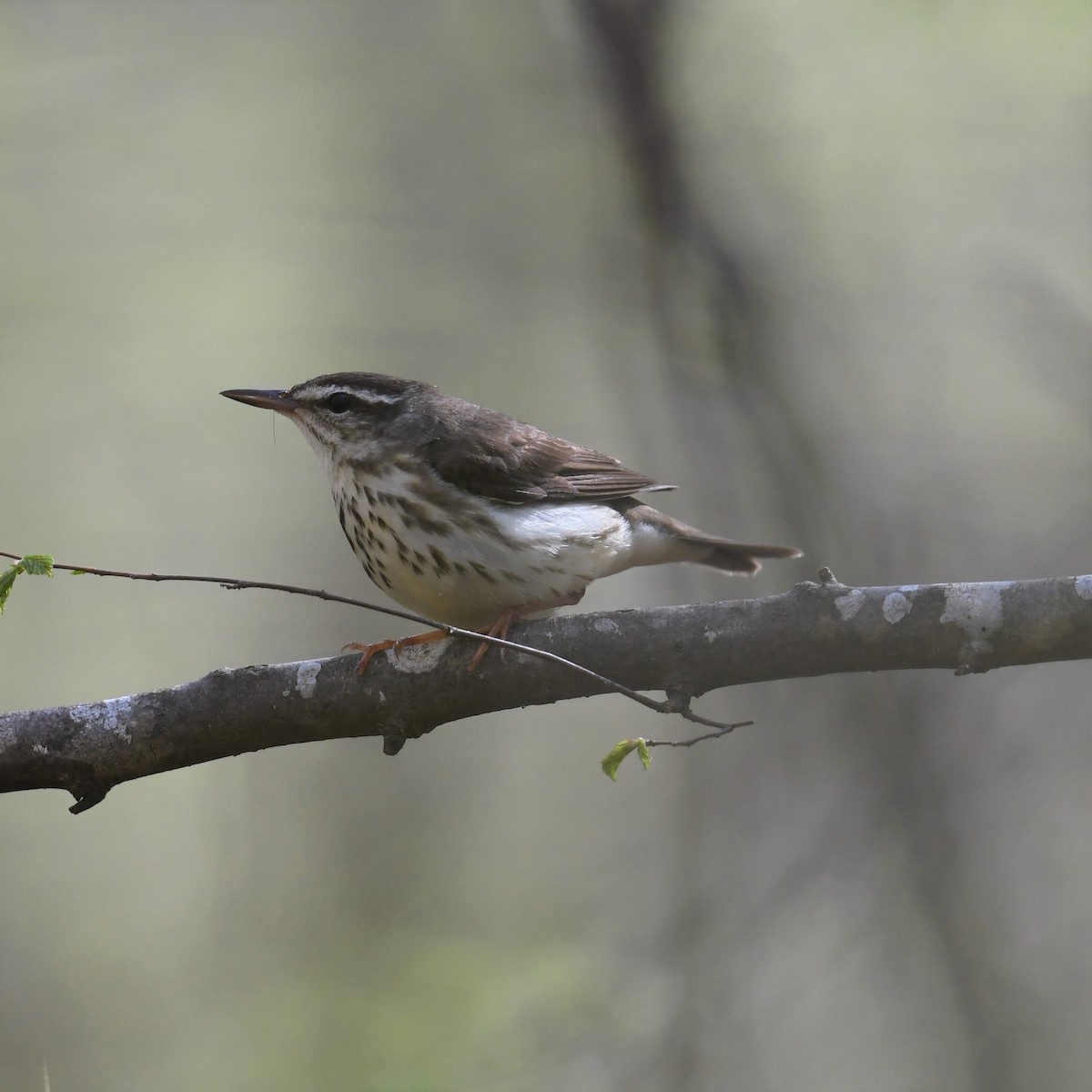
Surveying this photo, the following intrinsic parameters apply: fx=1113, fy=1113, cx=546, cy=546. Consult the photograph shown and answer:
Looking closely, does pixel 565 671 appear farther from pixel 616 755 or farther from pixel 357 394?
pixel 357 394

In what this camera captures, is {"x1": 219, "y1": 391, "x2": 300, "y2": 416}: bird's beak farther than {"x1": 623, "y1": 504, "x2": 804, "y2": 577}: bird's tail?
No

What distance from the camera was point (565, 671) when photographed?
Result: 13.5ft

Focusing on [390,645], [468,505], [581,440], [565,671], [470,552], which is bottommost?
[565,671]

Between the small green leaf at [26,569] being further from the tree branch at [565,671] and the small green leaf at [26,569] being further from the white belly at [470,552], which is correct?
the white belly at [470,552]

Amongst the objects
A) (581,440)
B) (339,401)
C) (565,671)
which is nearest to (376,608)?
(565,671)

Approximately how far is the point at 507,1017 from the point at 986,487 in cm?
608

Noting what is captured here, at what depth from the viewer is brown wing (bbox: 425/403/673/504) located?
546 centimetres

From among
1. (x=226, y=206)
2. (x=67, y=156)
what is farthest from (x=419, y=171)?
(x=67, y=156)

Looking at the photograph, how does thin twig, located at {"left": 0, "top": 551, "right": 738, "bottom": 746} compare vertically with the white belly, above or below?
below

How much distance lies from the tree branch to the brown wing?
1.28 metres

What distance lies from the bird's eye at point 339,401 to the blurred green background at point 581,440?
3.36 meters

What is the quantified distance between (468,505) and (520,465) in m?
0.45

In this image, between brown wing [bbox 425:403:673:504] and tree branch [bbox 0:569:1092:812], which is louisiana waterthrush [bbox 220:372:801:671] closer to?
brown wing [bbox 425:403:673:504]

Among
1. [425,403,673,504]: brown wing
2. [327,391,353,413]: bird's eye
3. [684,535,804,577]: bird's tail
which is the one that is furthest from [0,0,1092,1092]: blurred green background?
[327,391,353,413]: bird's eye
